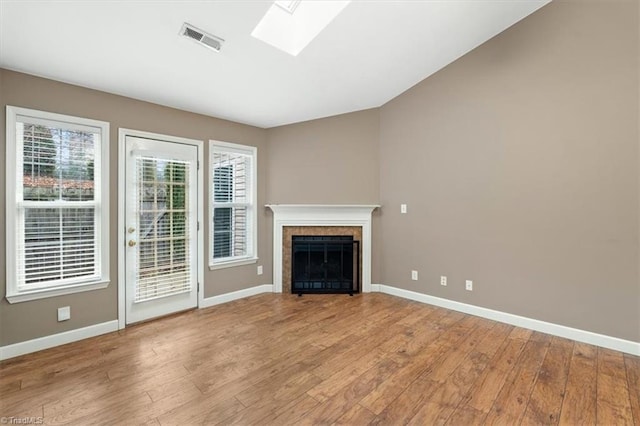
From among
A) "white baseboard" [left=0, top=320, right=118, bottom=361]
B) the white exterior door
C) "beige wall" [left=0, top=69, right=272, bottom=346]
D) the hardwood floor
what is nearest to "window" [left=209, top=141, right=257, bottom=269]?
"beige wall" [left=0, top=69, right=272, bottom=346]

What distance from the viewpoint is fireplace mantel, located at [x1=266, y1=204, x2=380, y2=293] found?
4363 millimetres

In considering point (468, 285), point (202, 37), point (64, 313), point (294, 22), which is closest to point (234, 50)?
point (202, 37)

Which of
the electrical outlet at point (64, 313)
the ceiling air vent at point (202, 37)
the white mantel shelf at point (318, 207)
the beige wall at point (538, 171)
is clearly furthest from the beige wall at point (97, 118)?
the beige wall at point (538, 171)

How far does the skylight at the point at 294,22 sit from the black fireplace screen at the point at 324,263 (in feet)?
8.48

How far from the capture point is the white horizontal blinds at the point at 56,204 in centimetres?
261

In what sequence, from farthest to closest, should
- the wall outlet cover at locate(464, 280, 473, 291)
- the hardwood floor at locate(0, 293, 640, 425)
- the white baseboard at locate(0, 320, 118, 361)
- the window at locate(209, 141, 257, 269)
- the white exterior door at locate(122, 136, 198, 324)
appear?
the window at locate(209, 141, 257, 269)
the wall outlet cover at locate(464, 280, 473, 291)
the white exterior door at locate(122, 136, 198, 324)
the white baseboard at locate(0, 320, 118, 361)
the hardwood floor at locate(0, 293, 640, 425)

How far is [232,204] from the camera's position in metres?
4.18

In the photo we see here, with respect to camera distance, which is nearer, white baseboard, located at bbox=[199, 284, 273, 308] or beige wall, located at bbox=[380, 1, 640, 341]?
beige wall, located at bbox=[380, 1, 640, 341]

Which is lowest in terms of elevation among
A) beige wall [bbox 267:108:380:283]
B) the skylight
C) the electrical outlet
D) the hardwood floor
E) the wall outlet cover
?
the hardwood floor

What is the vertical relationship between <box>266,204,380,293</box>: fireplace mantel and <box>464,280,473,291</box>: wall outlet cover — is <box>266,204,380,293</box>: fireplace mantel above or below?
above

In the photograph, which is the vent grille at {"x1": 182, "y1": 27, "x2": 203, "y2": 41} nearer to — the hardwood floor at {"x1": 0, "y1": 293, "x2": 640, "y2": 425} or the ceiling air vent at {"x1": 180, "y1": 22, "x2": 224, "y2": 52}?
the ceiling air vent at {"x1": 180, "y1": 22, "x2": 224, "y2": 52}

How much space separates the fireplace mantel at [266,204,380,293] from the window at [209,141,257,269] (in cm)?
37

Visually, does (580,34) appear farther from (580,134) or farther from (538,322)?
(538,322)

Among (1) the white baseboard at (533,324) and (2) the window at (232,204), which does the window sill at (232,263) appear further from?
(1) the white baseboard at (533,324)
